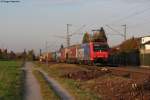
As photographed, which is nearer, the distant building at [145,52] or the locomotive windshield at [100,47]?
the distant building at [145,52]

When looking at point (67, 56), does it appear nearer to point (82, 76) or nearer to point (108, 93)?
point (82, 76)

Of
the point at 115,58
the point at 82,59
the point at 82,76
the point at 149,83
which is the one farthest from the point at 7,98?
the point at 115,58

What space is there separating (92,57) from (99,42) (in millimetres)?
2491

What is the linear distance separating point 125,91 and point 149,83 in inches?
64.0

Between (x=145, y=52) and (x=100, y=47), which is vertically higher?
(x=100, y=47)

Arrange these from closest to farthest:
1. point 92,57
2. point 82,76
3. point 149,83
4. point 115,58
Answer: point 149,83
point 82,76
point 92,57
point 115,58

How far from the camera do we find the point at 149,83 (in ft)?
65.5

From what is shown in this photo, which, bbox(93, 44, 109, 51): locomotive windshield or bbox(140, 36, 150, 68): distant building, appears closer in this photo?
bbox(140, 36, 150, 68): distant building

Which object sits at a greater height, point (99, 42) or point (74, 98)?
point (99, 42)

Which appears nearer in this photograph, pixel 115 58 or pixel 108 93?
pixel 108 93

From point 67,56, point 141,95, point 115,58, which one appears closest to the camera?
point 141,95

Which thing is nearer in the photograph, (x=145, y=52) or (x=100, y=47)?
(x=145, y=52)

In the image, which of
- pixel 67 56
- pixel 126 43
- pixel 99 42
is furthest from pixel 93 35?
pixel 126 43

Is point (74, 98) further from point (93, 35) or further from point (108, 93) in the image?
point (93, 35)
